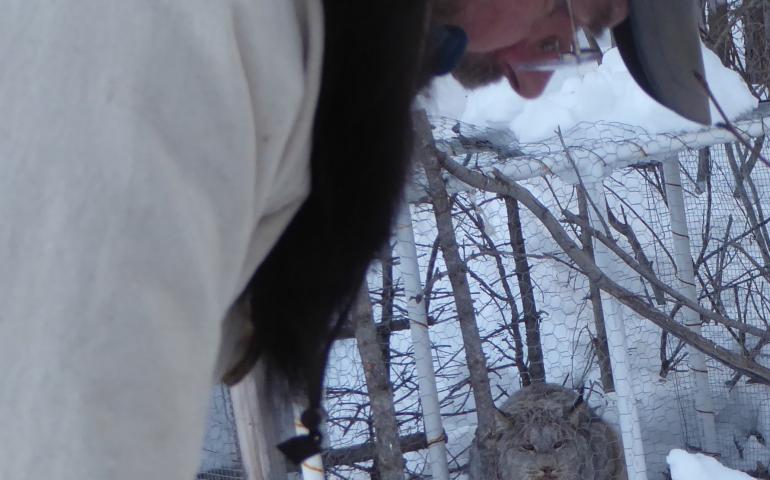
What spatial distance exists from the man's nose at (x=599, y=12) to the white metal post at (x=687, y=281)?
250 centimetres

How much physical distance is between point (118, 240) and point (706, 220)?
379 centimetres

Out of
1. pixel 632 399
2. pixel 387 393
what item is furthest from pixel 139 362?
pixel 632 399

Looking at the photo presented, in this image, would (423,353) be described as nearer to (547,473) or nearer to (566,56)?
(547,473)

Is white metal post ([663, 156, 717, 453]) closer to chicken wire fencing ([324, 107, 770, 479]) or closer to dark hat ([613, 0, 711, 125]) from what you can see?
chicken wire fencing ([324, 107, 770, 479])

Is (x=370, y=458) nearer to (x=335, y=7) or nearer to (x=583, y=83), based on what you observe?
(x=583, y=83)

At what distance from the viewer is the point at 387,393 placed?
9.69 ft

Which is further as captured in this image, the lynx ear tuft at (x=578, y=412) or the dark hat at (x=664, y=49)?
the lynx ear tuft at (x=578, y=412)

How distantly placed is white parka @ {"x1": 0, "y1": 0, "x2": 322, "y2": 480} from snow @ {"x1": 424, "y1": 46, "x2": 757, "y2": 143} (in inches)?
99.5

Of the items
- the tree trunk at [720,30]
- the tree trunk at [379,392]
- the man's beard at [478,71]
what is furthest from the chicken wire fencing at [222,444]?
the tree trunk at [720,30]

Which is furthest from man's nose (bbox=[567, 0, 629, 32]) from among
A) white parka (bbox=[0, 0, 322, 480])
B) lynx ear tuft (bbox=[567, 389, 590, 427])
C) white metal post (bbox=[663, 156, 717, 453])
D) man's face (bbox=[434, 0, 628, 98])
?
lynx ear tuft (bbox=[567, 389, 590, 427])

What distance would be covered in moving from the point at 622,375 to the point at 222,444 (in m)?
1.28

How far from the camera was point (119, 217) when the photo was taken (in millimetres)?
599

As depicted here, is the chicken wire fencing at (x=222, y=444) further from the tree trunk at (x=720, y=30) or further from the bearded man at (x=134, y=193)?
the tree trunk at (x=720, y=30)

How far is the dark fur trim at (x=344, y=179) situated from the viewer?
78 centimetres
